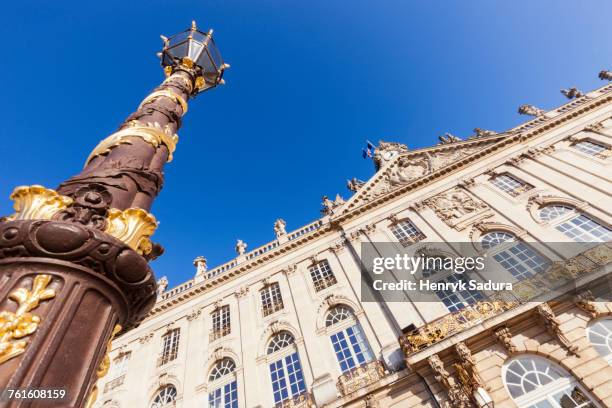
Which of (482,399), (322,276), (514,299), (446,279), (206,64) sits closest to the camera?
(206,64)

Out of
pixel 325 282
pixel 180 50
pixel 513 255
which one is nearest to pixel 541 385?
pixel 513 255

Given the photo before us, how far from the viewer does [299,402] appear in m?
13.4

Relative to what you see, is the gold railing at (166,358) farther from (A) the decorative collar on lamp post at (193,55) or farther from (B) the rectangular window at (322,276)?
(A) the decorative collar on lamp post at (193,55)

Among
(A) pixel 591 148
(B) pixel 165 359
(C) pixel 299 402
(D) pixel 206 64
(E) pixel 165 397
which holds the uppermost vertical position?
(A) pixel 591 148

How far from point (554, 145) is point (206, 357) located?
2287cm

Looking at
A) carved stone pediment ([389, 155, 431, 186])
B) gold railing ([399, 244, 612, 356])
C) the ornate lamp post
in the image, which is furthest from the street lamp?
carved stone pediment ([389, 155, 431, 186])

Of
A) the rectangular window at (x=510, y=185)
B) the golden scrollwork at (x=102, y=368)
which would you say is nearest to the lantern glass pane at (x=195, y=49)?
the golden scrollwork at (x=102, y=368)

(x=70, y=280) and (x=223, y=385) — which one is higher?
(x=223, y=385)

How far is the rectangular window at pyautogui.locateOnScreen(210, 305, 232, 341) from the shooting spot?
18.4 metres

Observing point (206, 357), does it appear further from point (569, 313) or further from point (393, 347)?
point (569, 313)

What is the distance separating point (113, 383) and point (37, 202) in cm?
1949

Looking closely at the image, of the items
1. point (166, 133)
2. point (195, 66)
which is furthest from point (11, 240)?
point (195, 66)

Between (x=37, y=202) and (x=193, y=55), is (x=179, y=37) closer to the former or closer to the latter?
(x=193, y=55)

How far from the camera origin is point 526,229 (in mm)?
16016
